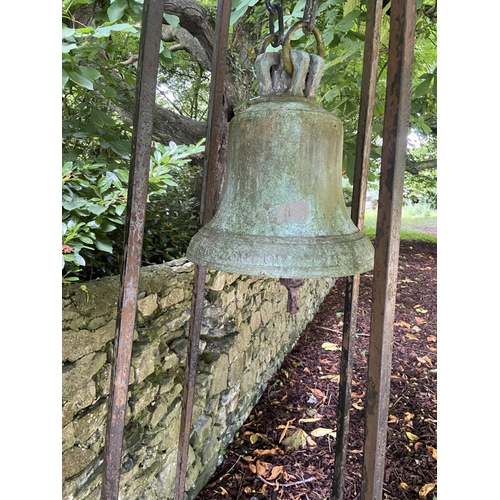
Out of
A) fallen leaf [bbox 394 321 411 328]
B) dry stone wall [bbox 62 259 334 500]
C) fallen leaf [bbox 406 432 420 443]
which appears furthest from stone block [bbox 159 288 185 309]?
fallen leaf [bbox 394 321 411 328]

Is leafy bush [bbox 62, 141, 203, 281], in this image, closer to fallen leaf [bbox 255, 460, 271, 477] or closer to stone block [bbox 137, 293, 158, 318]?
stone block [bbox 137, 293, 158, 318]

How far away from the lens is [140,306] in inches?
64.6

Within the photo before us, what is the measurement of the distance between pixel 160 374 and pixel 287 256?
1191 millimetres

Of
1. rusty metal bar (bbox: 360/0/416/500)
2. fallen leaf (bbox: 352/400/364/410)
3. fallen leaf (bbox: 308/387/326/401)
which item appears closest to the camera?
rusty metal bar (bbox: 360/0/416/500)

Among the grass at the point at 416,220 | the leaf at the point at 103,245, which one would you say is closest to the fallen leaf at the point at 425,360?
the leaf at the point at 103,245

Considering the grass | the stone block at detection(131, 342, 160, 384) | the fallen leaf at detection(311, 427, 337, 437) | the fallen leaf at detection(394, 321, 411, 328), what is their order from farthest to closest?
1. the grass
2. the fallen leaf at detection(394, 321, 411, 328)
3. the fallen leaf at detection(311, 427, 337, 437)
4. the stone block at detection(131, 342, 160, 384)

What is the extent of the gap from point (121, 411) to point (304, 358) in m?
3.02

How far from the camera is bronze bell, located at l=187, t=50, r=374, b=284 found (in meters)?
0.83

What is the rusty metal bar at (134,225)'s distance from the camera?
2.46ft

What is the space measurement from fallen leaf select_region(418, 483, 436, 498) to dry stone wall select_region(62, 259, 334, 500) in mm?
1046

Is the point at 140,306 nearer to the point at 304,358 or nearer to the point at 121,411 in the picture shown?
the point at 121,411

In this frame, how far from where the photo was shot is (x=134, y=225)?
773 mm

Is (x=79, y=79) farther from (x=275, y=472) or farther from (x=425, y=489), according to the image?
(x=425, y=489)

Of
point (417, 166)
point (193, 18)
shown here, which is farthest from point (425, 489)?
point (417, 166)
